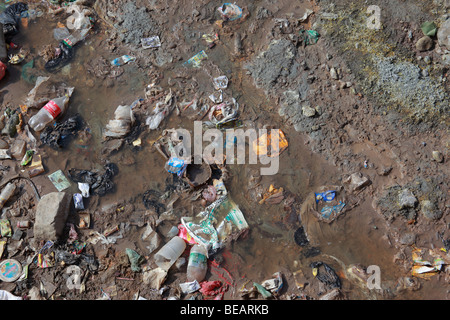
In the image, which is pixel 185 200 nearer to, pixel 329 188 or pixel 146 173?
pixel 146 173

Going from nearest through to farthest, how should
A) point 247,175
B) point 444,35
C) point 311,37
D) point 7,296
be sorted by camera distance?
point 7,296 → point 247,175 → point 444,35 → point 311,37

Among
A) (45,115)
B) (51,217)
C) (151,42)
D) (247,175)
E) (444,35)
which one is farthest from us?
(151,42)

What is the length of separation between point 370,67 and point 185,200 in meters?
2.92

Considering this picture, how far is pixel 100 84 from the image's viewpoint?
4621 millimetres

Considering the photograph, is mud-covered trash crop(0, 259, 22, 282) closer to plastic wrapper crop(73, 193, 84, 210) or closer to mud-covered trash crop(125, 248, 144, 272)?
plastic wrapper crop(73, 193, 84, 210)

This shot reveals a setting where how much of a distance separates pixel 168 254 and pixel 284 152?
182 centimetres

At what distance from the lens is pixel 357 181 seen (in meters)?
3.94

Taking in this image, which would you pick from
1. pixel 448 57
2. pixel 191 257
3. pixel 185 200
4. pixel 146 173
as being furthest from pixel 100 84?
pixel 448 57

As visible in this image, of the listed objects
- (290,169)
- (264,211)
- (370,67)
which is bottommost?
(264,211)

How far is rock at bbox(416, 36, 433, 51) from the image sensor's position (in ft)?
14.8

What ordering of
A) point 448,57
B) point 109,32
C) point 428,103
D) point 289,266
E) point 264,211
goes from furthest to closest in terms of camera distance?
point 109,32
point 448,57
point 428,103
point 264,211
point 289,266

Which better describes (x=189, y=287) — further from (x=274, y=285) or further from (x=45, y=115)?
(x=45, y=115)

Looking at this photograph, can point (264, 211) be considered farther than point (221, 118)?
No

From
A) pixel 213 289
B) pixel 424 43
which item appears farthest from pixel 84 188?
pixel 424 43
